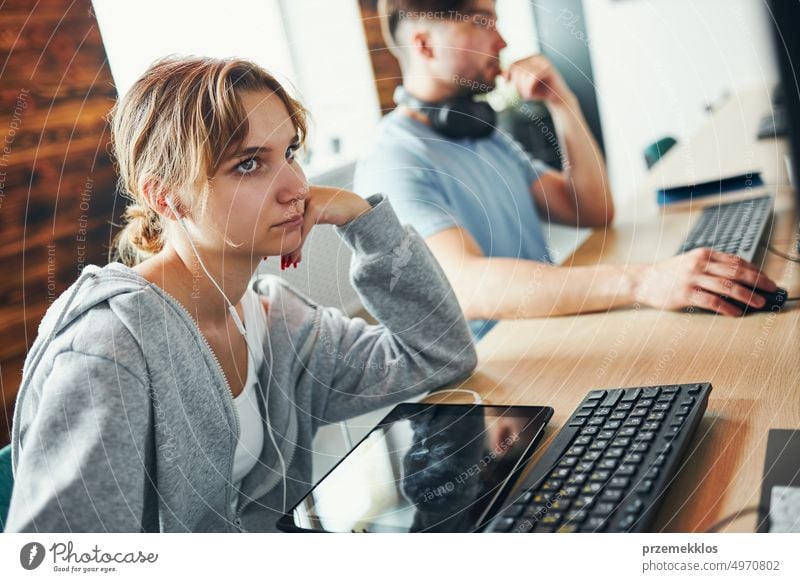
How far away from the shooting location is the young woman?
19.4 inches

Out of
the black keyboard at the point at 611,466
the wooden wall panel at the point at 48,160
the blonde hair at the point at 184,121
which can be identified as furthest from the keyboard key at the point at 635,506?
the wooden wall panel at the point at 48,160

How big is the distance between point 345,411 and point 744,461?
35cm

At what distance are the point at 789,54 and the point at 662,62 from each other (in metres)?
0.51

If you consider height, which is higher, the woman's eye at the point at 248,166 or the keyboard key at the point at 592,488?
the woman's eye at the point at 248,166

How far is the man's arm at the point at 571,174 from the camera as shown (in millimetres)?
782

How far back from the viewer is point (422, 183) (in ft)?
2.37

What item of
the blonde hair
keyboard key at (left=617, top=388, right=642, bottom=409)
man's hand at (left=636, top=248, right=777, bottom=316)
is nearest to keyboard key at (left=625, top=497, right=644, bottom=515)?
keyboard key at (left=617, top=388, right=642, bottom=409)

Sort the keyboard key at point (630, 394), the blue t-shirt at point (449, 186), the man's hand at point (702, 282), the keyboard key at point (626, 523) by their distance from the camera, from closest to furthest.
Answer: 1. the keyboard key at point (626, 523)
2. the keyboard key at point (630, 394)
3. the man's hand at point (702, 282)
4. the blue t-shirt at point (449, 186)

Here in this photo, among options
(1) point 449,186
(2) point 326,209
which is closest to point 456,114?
(1) point 449,186

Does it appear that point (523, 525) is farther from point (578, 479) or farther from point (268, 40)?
point (268, 40)

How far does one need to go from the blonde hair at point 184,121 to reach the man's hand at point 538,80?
23 centimetres

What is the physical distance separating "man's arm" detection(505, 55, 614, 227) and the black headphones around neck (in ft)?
0.15

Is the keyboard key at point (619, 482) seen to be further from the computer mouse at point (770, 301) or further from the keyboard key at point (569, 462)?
the computer mouse at point (770, 301)
